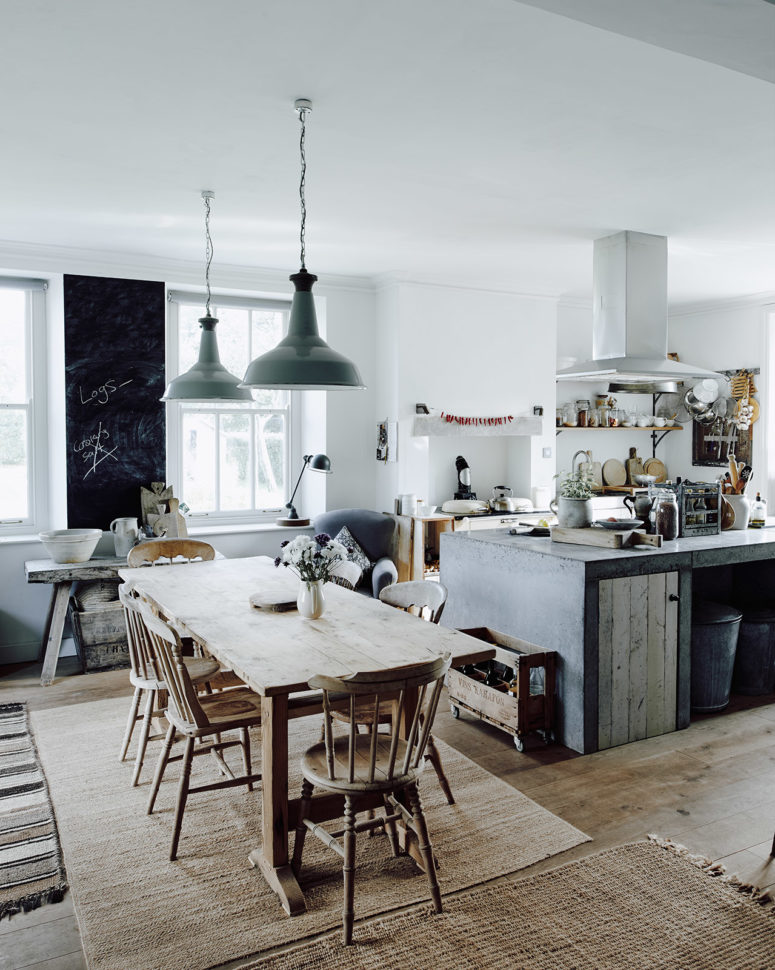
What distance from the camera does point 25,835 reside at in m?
2.88

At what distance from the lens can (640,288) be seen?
4648 mm

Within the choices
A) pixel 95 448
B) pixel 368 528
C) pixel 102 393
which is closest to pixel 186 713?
pixel 368 528

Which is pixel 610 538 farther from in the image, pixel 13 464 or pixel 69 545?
pixel 13 464

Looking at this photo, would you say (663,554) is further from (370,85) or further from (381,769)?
Result: (370,85)

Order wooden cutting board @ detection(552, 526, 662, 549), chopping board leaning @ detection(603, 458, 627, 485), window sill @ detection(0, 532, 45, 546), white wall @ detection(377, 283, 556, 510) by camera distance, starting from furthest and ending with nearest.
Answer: chopping board leaning @ detection(603, 458, 627, 485)
white wall @ detection(377, 283, 556, 510)
window sill @ detection(0, 532, 45, 546)
wooden cutting board @ detection(552, 526, 662, 549)

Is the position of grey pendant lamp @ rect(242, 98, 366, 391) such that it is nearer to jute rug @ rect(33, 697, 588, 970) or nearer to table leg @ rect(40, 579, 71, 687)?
jute rug @ rect(33, 697, 588, 970)

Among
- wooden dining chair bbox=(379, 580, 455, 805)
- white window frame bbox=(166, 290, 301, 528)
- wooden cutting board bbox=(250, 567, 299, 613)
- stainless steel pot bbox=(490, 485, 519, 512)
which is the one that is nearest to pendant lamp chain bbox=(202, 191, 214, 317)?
white window frame bbox=(166, 290, 301, 528)

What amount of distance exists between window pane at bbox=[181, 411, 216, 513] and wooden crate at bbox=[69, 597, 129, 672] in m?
1.23

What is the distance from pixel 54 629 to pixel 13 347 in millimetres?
2026

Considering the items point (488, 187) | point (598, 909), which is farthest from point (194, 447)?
point (598, 909)

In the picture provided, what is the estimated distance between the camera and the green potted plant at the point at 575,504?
4055 mm

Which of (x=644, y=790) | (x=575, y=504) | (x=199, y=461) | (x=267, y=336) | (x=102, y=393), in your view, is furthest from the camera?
(x=267, y=336)

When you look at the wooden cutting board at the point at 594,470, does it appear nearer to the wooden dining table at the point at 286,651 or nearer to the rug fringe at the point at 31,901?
the wooden dining table at the point at 286,651

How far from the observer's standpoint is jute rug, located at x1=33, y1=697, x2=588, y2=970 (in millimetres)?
2293
